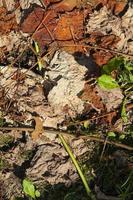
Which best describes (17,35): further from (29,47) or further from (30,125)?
(30,125)

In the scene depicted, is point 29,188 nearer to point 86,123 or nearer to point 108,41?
point 86,123

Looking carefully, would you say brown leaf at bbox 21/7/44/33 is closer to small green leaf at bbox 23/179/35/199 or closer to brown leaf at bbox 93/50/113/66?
brown leaf at bbox 93/50/113/66

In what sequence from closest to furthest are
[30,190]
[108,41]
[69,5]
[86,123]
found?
[30,190] → [86,123] → [108,41] → [69,5]

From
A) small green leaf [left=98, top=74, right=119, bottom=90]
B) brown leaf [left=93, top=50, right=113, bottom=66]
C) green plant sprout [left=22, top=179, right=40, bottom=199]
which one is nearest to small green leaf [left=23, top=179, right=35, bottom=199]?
green plant sprout [left=22, top=179, right=40, bottom=199]

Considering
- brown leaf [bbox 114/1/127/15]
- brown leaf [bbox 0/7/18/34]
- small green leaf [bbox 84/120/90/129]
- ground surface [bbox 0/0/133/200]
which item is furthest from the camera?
brown leaf [bbox 0/7/18/34]

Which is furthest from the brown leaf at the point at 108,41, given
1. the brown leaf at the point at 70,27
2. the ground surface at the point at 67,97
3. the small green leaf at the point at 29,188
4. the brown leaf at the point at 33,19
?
the small green leaf at the point at 29,188

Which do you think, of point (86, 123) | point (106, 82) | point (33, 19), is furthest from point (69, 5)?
point (86, 123)

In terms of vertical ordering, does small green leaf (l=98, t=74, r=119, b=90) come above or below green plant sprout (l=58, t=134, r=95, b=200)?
above
